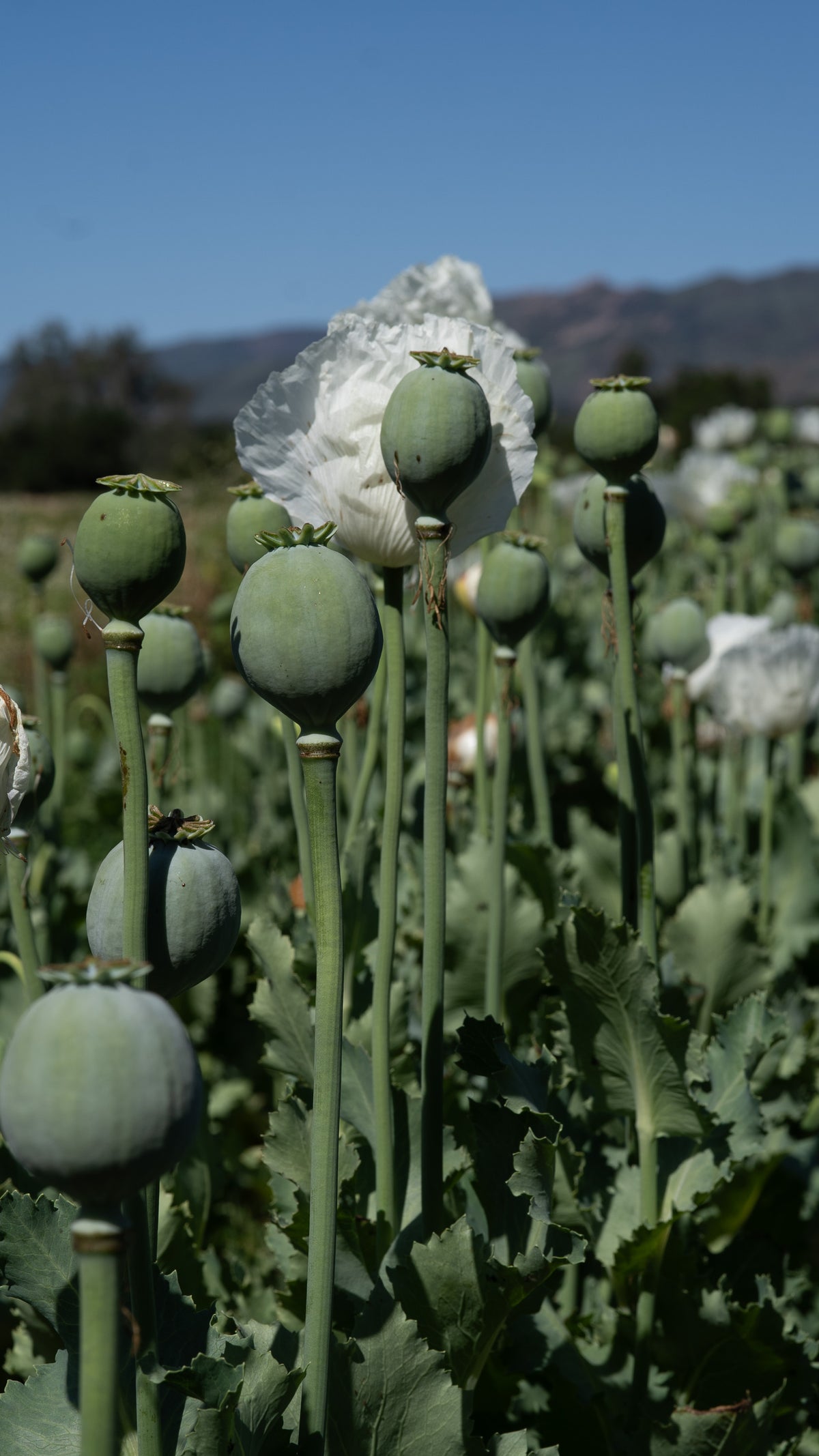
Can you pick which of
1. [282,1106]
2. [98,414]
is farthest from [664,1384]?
[98,414]

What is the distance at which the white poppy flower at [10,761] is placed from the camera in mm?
848

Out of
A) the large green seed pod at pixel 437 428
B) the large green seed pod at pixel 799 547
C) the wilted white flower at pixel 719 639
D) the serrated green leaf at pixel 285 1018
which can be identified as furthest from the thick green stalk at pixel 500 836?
the large green seed pod at pixel 799 547

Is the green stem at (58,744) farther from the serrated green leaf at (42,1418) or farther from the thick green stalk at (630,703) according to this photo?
the serrated green leaf at (42,1418)

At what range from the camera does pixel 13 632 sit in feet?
24.9

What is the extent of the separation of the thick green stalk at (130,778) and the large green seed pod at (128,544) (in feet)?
0.06

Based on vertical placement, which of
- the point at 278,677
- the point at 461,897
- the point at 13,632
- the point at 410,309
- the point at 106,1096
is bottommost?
the point at 13,632

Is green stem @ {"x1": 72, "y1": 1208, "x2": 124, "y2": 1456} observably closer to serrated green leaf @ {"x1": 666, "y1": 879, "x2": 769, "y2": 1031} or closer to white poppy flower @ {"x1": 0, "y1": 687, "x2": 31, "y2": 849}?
white poppy flower @ {"x1": 0, "y1": 687, "x2": 31, "y2": 849}

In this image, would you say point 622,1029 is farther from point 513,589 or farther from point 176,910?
point 176,910

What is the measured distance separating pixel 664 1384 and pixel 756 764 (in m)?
1.79

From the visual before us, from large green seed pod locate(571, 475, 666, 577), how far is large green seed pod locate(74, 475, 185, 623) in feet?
2.22

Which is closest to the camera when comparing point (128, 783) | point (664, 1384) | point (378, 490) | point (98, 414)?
point (128, 783)

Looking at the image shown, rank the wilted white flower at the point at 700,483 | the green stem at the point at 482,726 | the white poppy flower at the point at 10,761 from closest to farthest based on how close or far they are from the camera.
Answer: the white poppy flower at the point at 10,761 < the green stem at the point at 482,726 < the wilted white flower at the point at 700,483

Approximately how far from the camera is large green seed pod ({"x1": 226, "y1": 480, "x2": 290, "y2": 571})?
1.26m

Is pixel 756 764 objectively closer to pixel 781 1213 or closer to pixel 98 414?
pixel 781 1213
